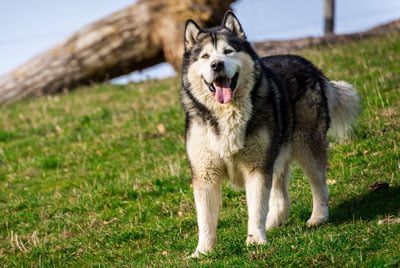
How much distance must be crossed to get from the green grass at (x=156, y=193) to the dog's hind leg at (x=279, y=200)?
14 cm

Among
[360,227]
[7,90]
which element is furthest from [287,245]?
[7,90]

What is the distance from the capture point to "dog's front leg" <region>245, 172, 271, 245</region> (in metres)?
7.19

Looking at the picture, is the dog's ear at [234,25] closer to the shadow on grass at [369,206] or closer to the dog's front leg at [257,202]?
the dog's front leg at [257,202]

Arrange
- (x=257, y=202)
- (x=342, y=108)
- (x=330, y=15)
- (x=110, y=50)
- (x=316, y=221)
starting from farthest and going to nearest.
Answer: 1. (x=330, y=15)
2. (x=110, y=50)
3. (x=342, y=108)
4. (x=316, y=221)
5. (x=257, y=202)

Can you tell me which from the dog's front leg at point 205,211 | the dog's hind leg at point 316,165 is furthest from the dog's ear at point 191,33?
the dog's hind leg at point 316,165

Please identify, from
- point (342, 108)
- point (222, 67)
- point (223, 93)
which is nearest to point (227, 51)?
point (222, 67)

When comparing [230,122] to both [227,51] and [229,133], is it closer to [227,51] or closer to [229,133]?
[229,133]

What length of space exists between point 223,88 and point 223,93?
0.05 metres

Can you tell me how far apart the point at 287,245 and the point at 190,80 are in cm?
180

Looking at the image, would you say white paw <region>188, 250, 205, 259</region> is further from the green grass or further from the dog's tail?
the dog's tail

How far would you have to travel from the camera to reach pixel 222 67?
711cm

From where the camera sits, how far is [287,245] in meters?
6.61

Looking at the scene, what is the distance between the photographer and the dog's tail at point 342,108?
8898 mm

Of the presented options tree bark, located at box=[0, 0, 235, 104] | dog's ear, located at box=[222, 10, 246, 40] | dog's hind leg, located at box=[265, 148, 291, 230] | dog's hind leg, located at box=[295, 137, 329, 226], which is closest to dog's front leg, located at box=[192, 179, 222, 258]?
Result: dog's hind leg, located at box=[265, 148, 291, 230]
